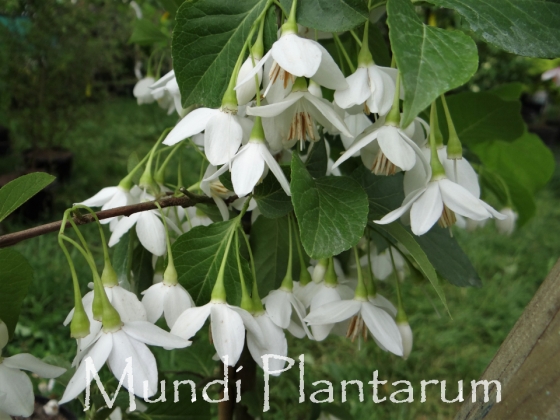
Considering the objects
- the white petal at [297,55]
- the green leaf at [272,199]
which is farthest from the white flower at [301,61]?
the green leaf at [272,199]

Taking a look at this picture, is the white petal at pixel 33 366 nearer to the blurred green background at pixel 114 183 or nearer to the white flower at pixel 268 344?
the white flower at pixel 268 344

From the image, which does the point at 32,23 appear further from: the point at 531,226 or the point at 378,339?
the point at 378,339

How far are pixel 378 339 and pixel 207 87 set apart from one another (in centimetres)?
27

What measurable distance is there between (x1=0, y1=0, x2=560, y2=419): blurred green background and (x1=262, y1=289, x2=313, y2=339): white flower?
319 mm

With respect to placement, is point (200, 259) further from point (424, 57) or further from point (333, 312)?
point (424, 57)

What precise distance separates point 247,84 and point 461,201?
0.19m

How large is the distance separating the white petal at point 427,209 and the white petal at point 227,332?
0.16m

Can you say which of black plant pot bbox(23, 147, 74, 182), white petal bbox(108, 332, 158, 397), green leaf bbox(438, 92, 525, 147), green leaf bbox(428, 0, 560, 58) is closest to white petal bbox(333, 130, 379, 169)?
green leaf bbox(428, 0, 560, 58)

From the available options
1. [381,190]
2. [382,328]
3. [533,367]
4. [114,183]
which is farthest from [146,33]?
[114,183]

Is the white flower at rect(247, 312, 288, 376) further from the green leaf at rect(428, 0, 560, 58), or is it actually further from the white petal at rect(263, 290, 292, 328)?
the green leaf at rect(428, 0, 560, 58)

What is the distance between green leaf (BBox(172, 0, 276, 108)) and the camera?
0.46 meters

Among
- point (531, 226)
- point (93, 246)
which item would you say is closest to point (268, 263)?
point (93, 246)

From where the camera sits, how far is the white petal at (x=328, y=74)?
0.41 m

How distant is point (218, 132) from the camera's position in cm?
44
